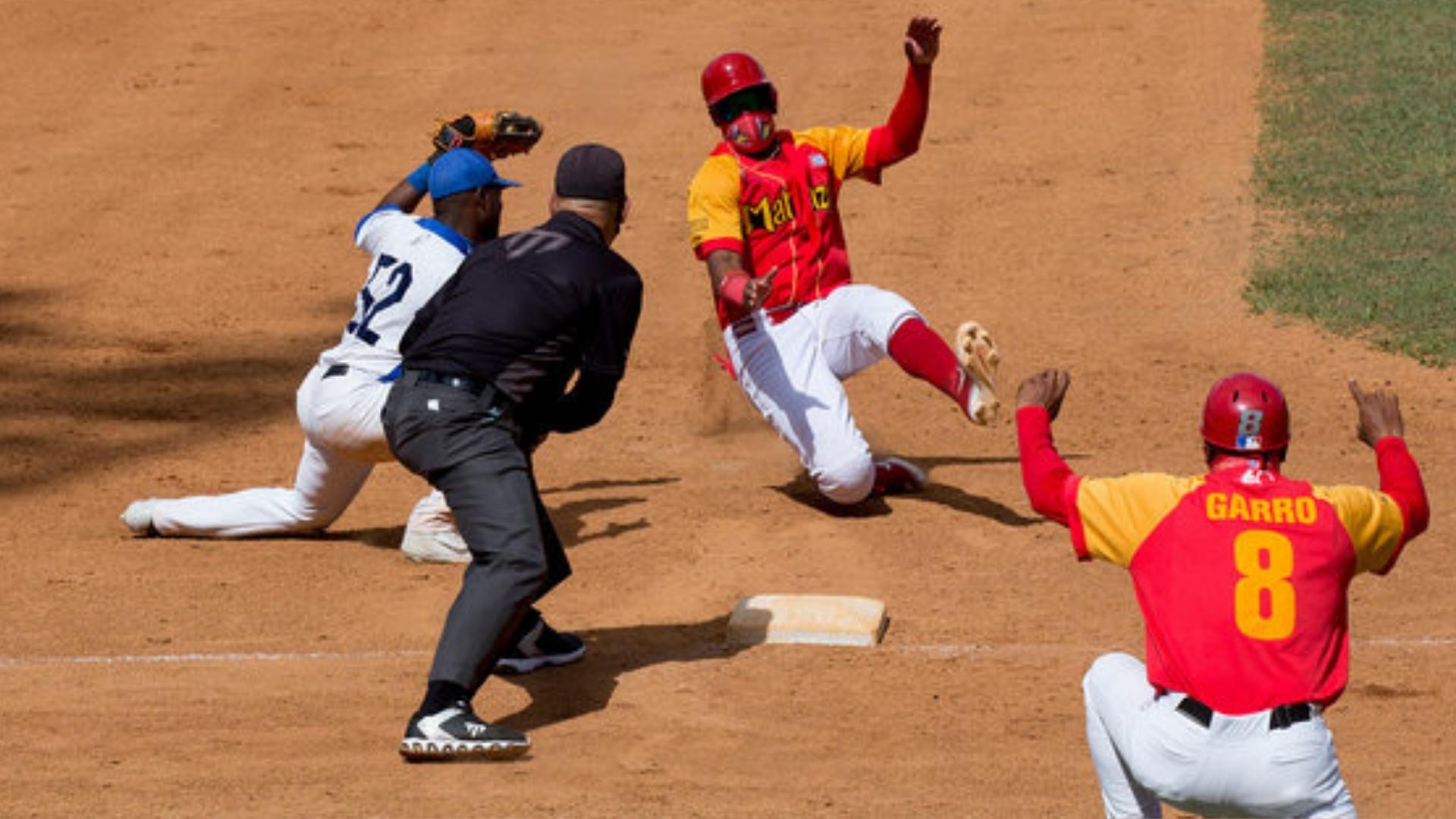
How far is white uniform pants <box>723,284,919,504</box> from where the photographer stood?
10.9 m

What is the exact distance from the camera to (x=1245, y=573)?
20.1 ft

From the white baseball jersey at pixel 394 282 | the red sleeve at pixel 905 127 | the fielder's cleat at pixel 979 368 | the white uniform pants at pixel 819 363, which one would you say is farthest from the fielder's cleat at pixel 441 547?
the red sleeve at pixel 905 127

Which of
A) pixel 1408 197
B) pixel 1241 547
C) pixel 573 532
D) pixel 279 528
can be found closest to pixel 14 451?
pixel 279 528

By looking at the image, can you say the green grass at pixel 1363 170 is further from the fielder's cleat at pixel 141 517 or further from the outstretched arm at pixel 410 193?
the fielder's cleat at pixel 141 517

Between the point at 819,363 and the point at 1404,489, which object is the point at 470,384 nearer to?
the point at 819,363

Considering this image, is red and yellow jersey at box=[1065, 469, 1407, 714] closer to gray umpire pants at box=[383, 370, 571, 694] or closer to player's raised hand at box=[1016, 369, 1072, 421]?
player's raised hand at box=[1016, 369, 1072, 421]

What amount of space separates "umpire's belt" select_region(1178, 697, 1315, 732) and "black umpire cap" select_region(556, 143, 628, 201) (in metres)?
3.26

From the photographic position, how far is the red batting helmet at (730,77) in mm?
11022

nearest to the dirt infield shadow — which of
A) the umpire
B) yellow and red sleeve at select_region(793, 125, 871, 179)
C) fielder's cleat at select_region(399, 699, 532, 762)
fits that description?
yellow and red sleeve at select_region(793, 125, 871, 179)

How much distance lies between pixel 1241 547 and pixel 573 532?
5.13 meters

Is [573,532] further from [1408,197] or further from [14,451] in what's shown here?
[1408,197]

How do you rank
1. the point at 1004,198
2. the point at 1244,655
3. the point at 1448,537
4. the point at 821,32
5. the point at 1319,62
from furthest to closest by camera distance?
the point at 821,32
the point at 1319,62
the point at 1004,198
the point at 1448,537
the point at 1244,655

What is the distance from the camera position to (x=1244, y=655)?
20.0 ft

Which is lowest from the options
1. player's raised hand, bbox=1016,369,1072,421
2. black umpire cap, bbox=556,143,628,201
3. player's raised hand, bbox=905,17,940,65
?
player's raised hand, bbox=1016,369,1072,421
